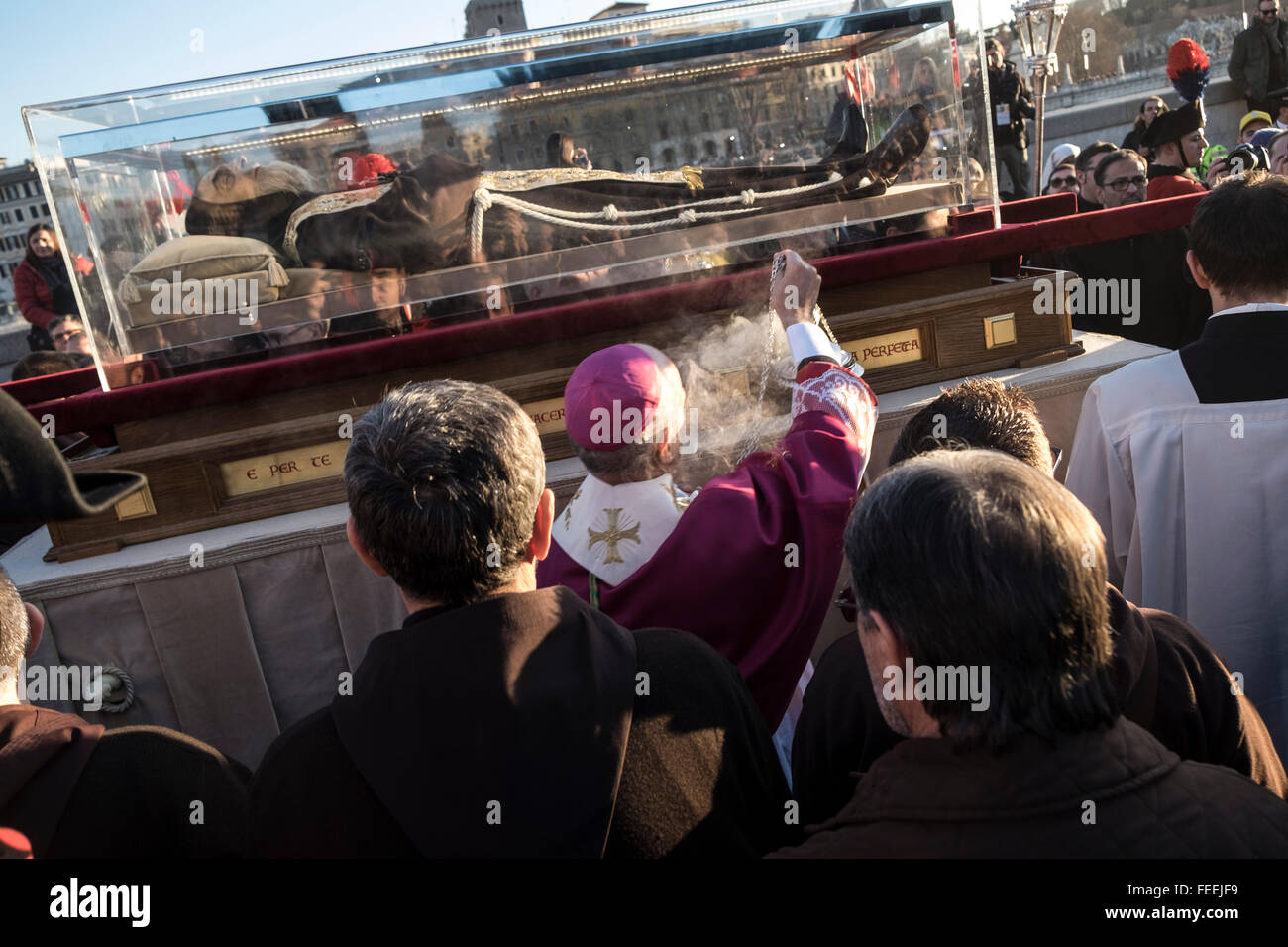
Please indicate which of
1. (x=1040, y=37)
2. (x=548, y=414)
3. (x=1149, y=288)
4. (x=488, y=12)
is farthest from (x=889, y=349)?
(x=488, y=12)

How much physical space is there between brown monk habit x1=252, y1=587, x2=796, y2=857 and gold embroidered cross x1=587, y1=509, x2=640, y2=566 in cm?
71

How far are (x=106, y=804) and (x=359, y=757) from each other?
1.77 feet

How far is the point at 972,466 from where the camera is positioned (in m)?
1.07

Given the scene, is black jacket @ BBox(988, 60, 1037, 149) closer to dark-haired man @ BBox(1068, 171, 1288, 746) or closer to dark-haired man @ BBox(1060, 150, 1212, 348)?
dark-haired man @ BBox(1060, 150, 1212, 348)

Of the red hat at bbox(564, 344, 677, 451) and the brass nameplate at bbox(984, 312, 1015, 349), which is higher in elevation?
the red hat at bbox(564, 344, 677, 451)

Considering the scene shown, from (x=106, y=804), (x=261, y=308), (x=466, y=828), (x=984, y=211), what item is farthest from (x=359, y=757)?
(x=984, y=211)

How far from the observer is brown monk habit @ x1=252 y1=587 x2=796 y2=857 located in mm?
1217

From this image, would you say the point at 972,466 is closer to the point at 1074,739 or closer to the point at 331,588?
the point at 1074,739

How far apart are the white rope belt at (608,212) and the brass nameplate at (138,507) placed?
130cm

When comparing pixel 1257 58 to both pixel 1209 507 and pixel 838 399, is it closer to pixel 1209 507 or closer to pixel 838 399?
pixel 1209 507

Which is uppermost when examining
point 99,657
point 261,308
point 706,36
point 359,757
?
point 706,36

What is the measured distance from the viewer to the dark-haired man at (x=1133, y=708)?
134 centimetres

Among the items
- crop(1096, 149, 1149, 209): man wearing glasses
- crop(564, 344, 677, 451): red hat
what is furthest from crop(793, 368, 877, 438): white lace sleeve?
crop(1096, 149, 1149, 209): man wearing glasses

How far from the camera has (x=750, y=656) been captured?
1.96 m
